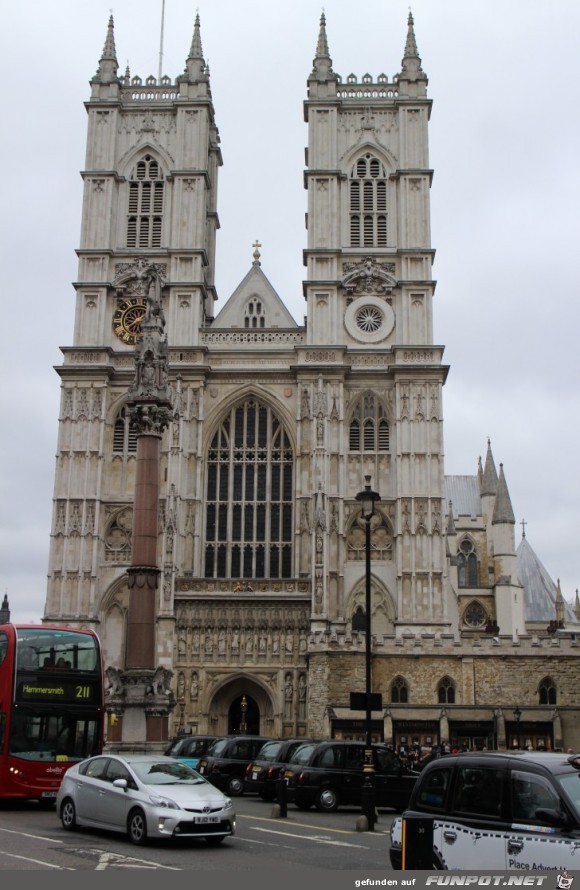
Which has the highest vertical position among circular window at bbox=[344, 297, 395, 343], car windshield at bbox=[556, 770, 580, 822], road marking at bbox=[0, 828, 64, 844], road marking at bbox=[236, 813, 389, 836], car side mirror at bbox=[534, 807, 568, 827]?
circular window at bbox=[344, 297, 395, 343]

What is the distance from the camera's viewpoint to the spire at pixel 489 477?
68688mm

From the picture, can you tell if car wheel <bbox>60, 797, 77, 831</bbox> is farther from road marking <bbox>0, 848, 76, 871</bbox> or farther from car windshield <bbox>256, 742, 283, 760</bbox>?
car windshield <bbox>256, 742, 283, 760</bbox>

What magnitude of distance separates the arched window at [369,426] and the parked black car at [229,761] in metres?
24.4

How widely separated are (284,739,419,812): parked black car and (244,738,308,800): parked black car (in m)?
1.09

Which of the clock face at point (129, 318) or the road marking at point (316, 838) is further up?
the clock face at point (129, 318)

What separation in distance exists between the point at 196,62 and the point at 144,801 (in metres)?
47.6

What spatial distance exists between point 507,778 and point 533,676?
3093 cm

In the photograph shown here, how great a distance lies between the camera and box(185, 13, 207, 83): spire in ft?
178

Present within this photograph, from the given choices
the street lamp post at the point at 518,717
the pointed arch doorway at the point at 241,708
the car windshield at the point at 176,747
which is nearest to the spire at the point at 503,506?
the pointed arch doorway at the point at 241,708

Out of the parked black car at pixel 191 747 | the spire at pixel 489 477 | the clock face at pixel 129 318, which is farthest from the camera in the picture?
the spire at pixel 489 477

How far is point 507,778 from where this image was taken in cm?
929

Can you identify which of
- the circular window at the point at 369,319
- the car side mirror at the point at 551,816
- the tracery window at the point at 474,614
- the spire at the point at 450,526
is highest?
the circular window at the point at 369,319

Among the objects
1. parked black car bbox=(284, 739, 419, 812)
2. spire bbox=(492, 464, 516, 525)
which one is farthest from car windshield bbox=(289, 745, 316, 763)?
spire bbox=(492, 464, 516, 525)

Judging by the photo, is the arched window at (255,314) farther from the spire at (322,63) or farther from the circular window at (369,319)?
the spire at (322,63)
